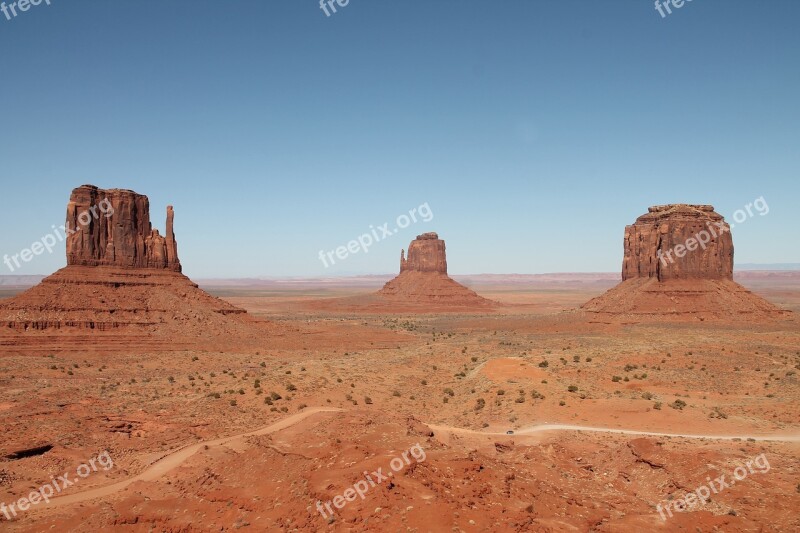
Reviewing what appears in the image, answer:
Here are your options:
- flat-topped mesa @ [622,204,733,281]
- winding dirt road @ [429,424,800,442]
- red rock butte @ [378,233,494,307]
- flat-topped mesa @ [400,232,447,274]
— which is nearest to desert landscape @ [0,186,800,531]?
winding dirt road @ [429,424,800,442]

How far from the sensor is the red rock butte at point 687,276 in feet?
223

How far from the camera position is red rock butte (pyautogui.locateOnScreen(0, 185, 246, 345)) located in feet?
155


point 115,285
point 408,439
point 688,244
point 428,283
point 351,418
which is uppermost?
point 688,244

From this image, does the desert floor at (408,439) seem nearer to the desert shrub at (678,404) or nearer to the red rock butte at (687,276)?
the desert shrub at (678,404)

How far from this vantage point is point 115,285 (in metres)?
52.0

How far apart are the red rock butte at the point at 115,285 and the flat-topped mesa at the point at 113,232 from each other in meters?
0.08

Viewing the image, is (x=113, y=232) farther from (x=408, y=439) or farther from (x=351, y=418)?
(x=408, y=439)

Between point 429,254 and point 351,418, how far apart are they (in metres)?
107

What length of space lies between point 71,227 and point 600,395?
1958 inches

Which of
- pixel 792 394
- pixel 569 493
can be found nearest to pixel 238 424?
pixel 569 493

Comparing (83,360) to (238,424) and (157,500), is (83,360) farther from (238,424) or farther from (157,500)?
(157,500)

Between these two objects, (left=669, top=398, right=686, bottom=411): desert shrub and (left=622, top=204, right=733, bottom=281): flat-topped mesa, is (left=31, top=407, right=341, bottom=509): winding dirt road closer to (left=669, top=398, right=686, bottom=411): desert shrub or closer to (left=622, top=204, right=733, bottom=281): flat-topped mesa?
(left=669, top=398, right=686, bottom=411): desert shrub

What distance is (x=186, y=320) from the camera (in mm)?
52188

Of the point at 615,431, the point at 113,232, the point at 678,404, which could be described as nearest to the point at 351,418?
the point at 615,431
